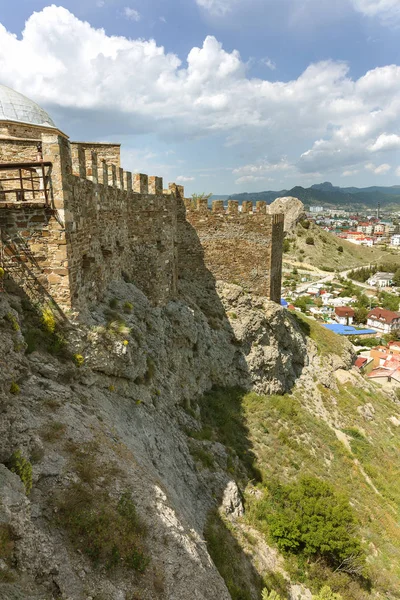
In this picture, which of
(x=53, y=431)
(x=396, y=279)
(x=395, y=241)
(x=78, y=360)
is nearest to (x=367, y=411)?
(x=78, y=360)

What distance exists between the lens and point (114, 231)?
12.1m

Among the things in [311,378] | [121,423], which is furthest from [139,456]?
[311,378]

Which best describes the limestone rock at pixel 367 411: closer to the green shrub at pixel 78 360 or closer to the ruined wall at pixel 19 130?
the green shrub at pixel 78 360

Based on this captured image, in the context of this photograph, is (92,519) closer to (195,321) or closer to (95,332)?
(95,332)

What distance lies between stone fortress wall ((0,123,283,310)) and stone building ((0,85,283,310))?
3 centimetres

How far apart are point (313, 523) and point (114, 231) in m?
12.3

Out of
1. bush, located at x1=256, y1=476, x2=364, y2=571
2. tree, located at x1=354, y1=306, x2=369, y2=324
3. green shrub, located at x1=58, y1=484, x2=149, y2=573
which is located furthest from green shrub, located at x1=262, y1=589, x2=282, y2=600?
tree, located at x1=354, y1=306, x2=369, y2=324

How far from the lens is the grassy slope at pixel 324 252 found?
102m

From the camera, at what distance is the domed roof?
14.4 meters

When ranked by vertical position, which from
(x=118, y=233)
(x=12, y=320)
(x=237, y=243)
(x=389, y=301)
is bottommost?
(x=389, y=301)

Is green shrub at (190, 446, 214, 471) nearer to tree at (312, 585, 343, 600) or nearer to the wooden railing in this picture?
tree at (312, 585, 343, 600)

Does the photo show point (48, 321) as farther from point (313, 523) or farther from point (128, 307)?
point (313, 523)

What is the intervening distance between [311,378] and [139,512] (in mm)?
17230

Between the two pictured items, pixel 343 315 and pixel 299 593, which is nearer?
pixel 299 593
